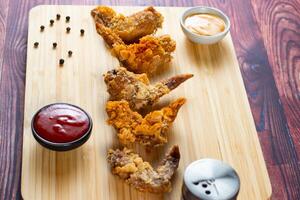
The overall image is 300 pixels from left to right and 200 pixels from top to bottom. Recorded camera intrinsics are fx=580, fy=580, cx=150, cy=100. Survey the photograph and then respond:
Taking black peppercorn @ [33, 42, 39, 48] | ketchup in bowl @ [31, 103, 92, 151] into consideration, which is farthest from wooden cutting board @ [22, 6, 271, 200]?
ketchup in bowl @ [31, 103, 92, 151]

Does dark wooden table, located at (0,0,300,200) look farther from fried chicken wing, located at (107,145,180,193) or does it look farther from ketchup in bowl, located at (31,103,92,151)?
fried chicken wing, located at (107,145,180,193)

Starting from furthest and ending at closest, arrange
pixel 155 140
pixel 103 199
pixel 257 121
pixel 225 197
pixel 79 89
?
pixel 257 121 < pixel 79 89 < pixel 155 140 < pixel 103 199 < pixel 225 197

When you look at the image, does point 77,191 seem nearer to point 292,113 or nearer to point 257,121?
point 257,121

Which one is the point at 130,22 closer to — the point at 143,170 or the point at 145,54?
the point at 145,54

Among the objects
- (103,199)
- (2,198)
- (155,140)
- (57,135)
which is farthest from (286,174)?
(2,198)

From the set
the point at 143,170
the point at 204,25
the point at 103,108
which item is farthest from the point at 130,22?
the point at 143,170

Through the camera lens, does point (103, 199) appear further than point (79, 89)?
No
